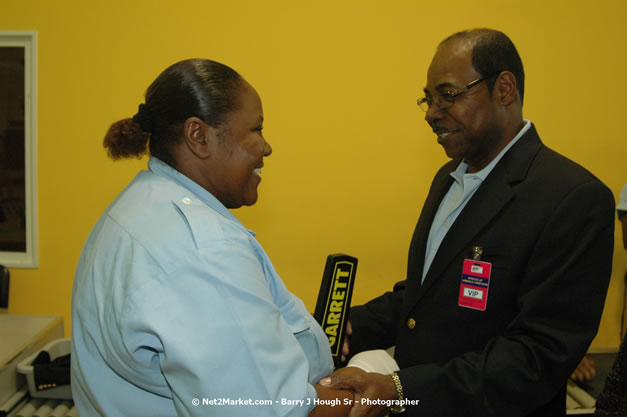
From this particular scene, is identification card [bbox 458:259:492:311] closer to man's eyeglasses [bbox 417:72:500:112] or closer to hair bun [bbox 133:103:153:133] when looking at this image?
man's eyeglasses [bbox 417:72:500:112]

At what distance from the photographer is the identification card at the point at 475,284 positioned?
1.25m

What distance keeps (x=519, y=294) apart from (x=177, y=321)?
87 cm

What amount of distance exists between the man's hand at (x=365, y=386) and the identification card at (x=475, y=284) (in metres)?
0.30

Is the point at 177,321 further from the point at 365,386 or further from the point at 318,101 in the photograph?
the point at 318,101

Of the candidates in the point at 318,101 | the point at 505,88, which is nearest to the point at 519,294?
the point at 505,88

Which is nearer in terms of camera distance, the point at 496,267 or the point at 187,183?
the point at 187,183

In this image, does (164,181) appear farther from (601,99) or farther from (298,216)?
(601,99)

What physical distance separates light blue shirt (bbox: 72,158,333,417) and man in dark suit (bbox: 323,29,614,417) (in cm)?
43

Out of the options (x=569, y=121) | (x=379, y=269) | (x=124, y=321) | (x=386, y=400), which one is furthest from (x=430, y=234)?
(x=569, y=121)

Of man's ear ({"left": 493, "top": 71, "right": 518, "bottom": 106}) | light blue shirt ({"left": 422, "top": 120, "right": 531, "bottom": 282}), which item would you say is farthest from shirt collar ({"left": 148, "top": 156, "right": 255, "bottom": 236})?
man's ear ({"left": 493, "top": 71, "right": 518, "bottom": 106})

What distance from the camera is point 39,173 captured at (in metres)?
2.90

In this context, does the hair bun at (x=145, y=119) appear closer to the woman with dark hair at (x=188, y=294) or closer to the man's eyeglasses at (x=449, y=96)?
the woman with dark hair at (x=188, y=294)

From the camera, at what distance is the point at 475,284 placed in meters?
1.27

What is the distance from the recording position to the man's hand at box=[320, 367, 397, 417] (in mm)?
1158
